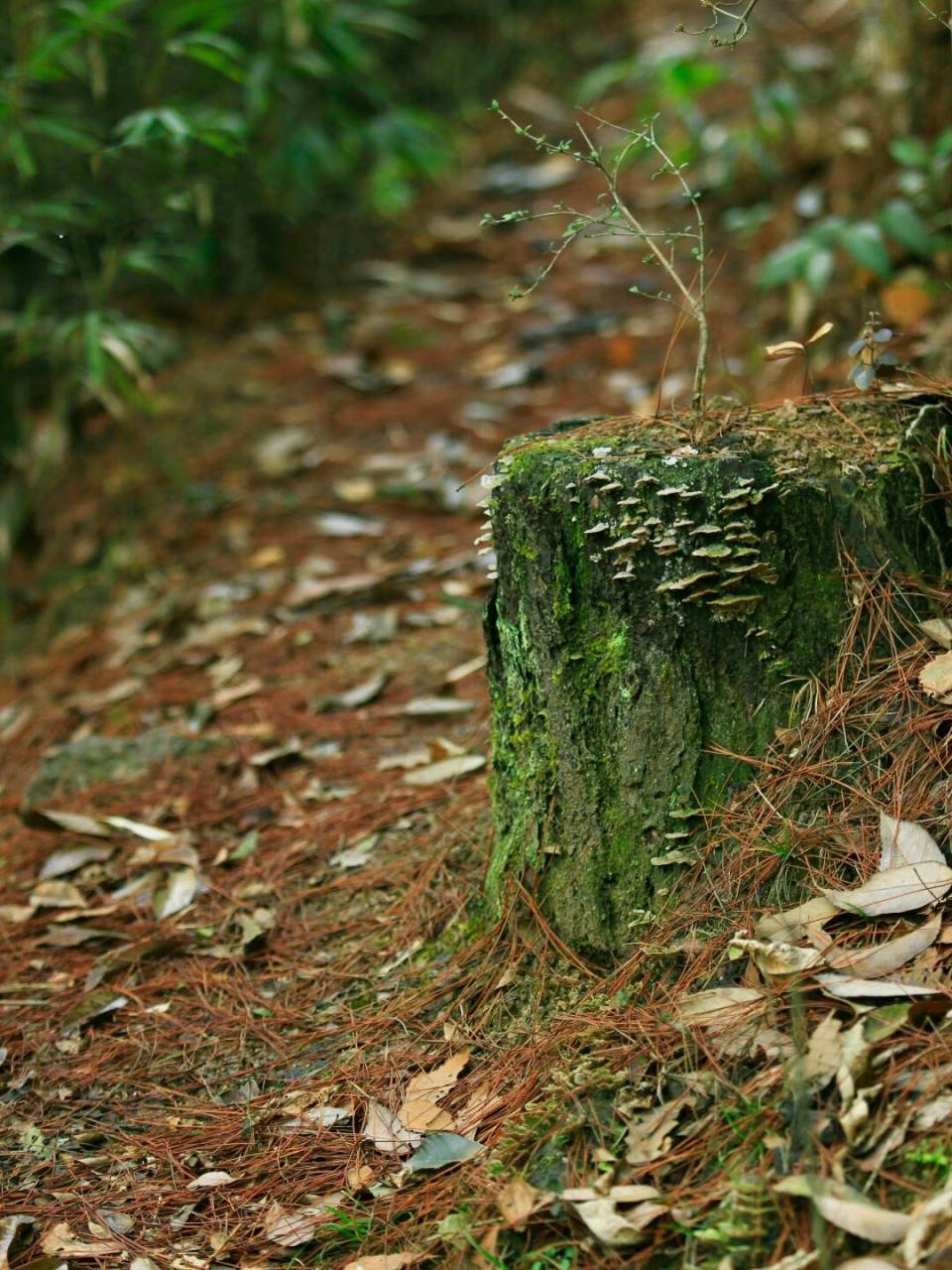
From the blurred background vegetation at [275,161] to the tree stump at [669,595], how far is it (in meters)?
1.77

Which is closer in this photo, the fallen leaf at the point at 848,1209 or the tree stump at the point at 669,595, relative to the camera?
the fallen leaf at the point at 848,1209

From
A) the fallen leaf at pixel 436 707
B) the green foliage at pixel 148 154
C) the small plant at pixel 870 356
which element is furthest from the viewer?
the green foliage at pixel 148 154

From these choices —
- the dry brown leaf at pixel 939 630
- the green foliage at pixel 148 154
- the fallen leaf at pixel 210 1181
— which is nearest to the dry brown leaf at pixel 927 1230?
the dry brown leaf at pixel 939 630

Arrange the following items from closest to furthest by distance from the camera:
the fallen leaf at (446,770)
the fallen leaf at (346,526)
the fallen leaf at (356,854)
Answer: the fallen leaf at (356,854) → the fallen leaf at (446,770) → the fallen leaf at (346,526)

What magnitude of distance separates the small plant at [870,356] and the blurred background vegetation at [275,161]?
148 cm

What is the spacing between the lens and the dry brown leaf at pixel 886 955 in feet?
5.75

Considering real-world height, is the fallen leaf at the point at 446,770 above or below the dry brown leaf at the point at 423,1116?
above

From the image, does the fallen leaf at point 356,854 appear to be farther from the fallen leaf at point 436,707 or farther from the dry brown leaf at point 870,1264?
the dry brown leaf at point 870,1264

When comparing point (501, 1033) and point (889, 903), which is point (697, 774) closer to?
point (889, 903)

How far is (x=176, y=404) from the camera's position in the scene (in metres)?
5.20

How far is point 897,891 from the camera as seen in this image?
1848mm

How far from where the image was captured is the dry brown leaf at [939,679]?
201cm

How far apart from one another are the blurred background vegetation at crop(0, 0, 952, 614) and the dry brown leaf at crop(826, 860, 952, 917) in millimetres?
2383

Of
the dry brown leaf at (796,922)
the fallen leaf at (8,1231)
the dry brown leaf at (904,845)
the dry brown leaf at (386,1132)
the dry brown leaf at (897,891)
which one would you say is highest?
the dry brown leaf at (904,845)
